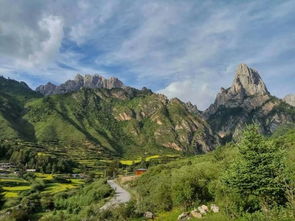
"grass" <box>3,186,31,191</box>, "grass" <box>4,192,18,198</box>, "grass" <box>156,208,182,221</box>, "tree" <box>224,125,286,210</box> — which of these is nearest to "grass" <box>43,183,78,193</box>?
"grass" <box>3,186,31,191</box>

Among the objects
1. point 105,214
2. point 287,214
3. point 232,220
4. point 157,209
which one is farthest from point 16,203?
point 287,214

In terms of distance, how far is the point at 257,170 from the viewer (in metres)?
35.2

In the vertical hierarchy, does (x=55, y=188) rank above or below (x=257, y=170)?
above

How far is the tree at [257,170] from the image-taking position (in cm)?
3456

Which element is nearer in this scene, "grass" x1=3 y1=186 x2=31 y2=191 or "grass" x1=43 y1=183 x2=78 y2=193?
"grass" x1=3 y1=186 x2=31 y2=191

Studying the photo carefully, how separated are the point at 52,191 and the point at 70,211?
34.9 meters

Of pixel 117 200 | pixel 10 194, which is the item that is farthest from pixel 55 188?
pixel 117 200

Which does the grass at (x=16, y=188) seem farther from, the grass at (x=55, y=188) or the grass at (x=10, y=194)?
the grass at (x=55, y=188)

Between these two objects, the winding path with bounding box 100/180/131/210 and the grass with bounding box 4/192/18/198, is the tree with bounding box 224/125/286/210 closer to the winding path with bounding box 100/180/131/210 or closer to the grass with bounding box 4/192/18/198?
the winding path with bounding box 100/180/131/210

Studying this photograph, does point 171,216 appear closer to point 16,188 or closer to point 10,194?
point 10,194

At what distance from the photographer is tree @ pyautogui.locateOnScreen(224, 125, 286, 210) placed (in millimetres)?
34562

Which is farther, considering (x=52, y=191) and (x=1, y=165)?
(x=1, y=165)

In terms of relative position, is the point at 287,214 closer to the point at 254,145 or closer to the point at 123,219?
the point at 254,145

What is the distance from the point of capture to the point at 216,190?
5003cm
